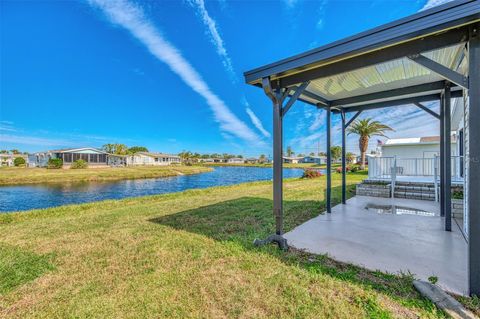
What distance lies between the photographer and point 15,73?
2373 cm

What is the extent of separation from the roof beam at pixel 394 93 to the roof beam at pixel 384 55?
244cm

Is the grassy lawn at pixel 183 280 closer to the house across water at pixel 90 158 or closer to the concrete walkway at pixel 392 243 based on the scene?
the concrete walkway at pixel 392 243

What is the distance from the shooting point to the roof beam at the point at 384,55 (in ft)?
7.04

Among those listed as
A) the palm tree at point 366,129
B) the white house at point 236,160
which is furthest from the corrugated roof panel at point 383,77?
the white house at point 236,160

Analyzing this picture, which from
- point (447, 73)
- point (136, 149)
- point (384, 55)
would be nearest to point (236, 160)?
point (136, 149)

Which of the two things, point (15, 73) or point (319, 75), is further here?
point (15, 73)

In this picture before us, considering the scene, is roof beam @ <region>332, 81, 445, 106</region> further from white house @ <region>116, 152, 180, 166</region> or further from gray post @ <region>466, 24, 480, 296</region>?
white house @ <region>116, 152, 180, 166</region>

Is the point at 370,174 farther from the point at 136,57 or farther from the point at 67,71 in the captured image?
the point at 67,71

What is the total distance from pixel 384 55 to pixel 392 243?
2.72 meters

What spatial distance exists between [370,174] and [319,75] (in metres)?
6.92

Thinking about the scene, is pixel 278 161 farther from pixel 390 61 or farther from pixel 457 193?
pixel 457 193

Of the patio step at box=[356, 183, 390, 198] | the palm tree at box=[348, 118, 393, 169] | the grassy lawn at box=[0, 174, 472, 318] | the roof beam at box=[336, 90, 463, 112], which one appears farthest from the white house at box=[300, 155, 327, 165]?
the grassy lawn at box=[0, 174, 472, 318]

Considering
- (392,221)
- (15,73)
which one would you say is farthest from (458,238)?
(15,73)

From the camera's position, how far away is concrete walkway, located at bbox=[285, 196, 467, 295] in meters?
2.57
